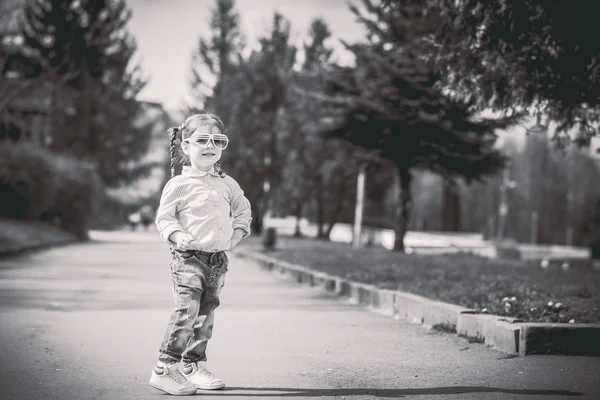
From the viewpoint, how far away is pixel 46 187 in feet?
108

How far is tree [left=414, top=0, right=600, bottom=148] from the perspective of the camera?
8984 mm

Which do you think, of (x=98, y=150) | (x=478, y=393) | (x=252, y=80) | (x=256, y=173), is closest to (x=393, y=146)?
(x=478, y=393)

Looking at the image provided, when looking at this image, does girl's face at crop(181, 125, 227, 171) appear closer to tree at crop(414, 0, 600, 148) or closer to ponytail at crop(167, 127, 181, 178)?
ponytail at crop(167, 127, 181, 178)

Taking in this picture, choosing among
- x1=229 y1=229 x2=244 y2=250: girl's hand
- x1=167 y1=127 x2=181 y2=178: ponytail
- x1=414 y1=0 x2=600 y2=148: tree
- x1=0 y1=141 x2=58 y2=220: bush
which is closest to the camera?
x1=229 y1=229 x2=244 y2=250: girl's hand

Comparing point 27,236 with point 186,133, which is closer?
point 186,133

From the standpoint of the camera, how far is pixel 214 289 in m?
5.21

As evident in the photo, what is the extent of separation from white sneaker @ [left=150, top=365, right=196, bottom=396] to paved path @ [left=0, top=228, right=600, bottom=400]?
0.35 feet

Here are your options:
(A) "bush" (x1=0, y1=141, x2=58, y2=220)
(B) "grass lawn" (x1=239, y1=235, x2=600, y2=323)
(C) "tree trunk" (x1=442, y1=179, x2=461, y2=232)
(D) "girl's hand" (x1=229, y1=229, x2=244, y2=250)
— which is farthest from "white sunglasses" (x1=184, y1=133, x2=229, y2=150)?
(C) "tree trunk" (x1=442, y1=179, x2=461, y2=232)

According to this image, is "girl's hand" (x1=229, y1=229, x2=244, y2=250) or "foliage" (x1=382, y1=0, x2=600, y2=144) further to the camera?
"foliage" (x1=382, y1=0, x2=600, y2=144)

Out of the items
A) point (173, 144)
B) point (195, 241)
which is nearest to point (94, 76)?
point (173, 144)

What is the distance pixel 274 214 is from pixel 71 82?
56.4 ft

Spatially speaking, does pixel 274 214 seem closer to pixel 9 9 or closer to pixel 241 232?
pixel 9 9

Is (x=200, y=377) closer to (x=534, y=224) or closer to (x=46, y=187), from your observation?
(x=46, y=187)

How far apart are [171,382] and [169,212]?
1088 millimetres
